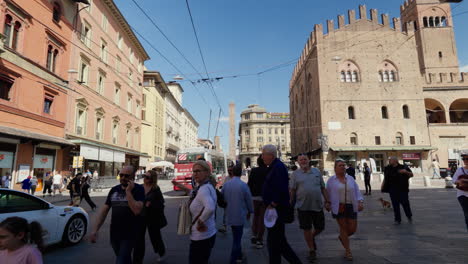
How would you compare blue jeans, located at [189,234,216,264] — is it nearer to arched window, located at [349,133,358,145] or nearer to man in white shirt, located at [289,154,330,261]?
man in white shirt, located at [289,154,330,261]

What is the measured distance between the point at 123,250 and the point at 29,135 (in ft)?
54.0

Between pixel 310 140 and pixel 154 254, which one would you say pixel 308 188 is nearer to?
pixel 154 254

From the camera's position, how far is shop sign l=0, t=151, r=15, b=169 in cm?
1469

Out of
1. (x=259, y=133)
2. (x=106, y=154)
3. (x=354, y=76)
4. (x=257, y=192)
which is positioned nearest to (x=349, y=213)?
(x=257, y=192)

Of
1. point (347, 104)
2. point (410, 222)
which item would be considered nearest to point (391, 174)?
point (410, 222)

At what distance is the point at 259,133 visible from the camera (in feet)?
293

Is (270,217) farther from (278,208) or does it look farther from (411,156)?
(411,156)

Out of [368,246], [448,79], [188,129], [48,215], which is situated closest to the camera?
[368,246]

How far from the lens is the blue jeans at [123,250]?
328 centimetres

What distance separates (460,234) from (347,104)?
110 ft

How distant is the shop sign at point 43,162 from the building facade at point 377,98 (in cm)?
2983

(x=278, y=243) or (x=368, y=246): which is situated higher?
(x=278, y=243)

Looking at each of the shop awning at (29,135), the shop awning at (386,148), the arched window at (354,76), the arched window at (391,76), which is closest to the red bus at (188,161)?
the shop awning at (29,135)

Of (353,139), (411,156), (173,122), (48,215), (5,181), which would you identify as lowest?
(48,215)
